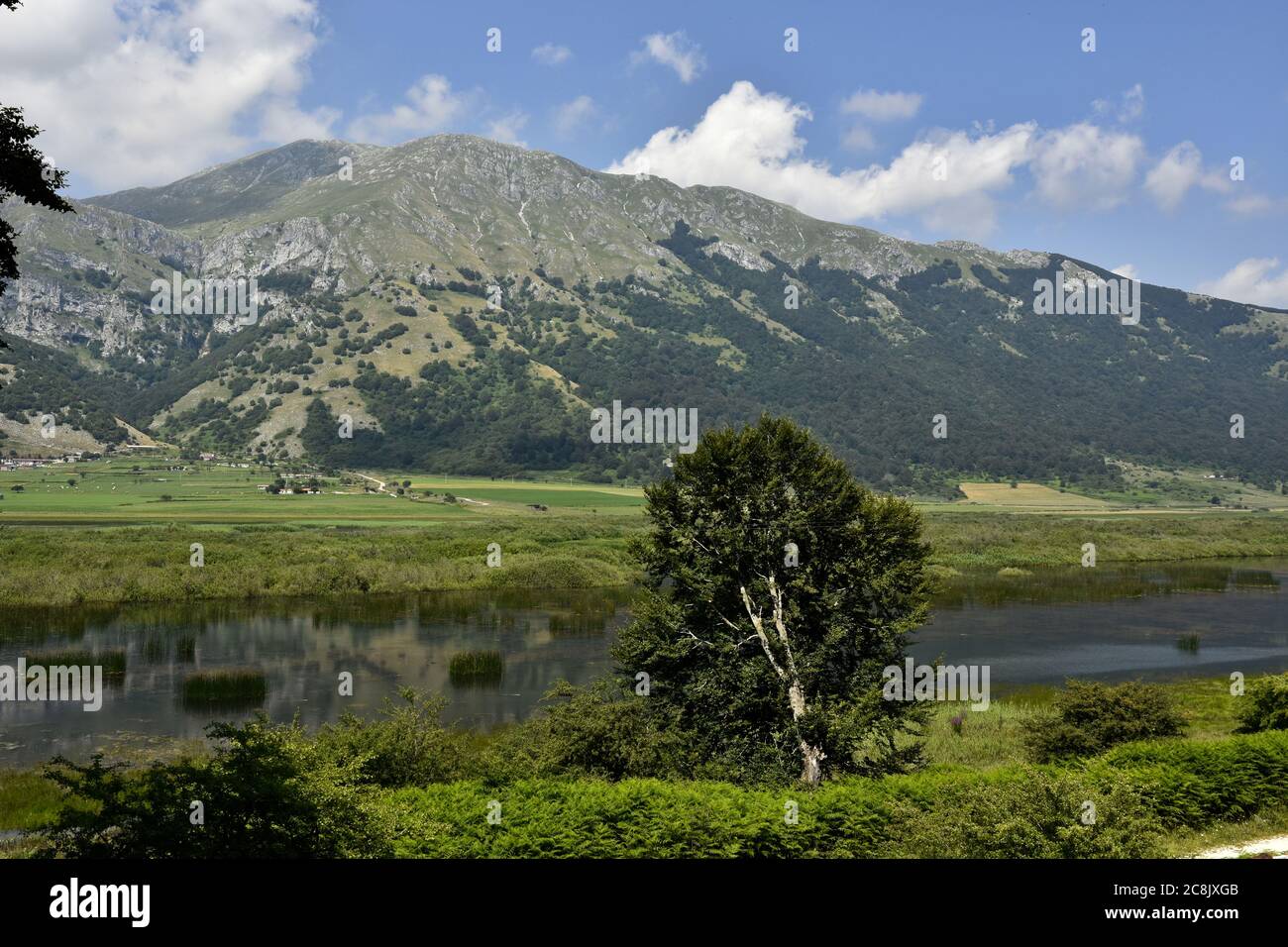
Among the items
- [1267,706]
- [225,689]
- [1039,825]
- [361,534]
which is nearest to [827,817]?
[1039,825]

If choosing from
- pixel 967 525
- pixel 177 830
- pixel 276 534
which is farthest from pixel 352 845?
pixel 967 525

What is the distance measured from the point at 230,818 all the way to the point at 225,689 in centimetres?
3220

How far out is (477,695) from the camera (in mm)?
41656

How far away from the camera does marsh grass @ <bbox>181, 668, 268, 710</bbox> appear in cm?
3928

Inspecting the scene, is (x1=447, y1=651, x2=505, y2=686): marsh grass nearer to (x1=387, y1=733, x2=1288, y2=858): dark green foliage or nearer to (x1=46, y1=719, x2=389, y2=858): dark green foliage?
(x1=387, y1=733, x2=1288, y2=858): dark green foliage

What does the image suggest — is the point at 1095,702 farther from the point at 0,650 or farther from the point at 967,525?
the point at 967,525

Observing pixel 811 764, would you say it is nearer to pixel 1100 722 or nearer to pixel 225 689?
pixel 1100 722

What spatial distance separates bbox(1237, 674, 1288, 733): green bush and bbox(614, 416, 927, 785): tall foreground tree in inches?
470

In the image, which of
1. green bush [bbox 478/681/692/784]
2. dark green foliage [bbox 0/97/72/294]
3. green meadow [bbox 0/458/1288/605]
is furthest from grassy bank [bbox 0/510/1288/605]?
dark green foliage [bbox 0/97/72/294]

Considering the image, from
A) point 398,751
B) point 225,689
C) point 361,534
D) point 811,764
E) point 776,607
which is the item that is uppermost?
point 776,607

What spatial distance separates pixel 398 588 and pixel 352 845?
64.3 m

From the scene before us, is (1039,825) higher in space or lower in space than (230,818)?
lower

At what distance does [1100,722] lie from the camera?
2795 cm

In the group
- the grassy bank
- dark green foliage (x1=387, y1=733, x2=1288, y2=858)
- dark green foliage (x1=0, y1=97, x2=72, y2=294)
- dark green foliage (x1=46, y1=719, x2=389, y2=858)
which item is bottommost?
the grassy bank
